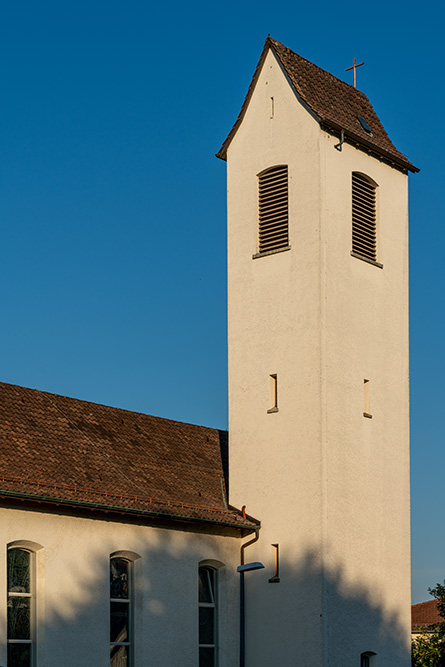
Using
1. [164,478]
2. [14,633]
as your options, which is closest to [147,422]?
[164,478]

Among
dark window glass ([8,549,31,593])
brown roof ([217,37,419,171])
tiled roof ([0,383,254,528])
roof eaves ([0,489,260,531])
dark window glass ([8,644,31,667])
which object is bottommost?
dark window glass ([8,644,31,667])

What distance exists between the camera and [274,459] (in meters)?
29.9

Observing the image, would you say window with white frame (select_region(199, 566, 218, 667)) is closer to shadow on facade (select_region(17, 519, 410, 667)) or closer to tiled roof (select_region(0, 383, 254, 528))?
shadow on facade (select_region(17, 519, 410, 667))

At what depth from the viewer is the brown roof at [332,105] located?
31250 mm

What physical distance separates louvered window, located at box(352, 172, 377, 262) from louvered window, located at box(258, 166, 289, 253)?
1.84 m

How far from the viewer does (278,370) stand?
30297 millimetres

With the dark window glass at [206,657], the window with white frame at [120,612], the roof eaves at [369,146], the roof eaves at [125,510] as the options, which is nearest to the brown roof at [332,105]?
the roof eaves at [369,146]

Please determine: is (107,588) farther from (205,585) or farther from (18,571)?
(205,585)

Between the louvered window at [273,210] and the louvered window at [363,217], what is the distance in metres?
1.84

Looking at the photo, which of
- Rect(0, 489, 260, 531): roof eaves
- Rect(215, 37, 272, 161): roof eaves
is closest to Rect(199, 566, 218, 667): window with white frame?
Rect(0, 489, 260, 531): roof eaves

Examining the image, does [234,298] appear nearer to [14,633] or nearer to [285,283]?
[285,283]

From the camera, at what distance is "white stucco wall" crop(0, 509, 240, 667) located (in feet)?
81.3

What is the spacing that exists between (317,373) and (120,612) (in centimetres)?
738

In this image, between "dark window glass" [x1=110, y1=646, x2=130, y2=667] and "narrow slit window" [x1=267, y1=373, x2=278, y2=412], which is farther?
"narrow slit window" [x1=267, y1=373, x2=278, y2=412]
